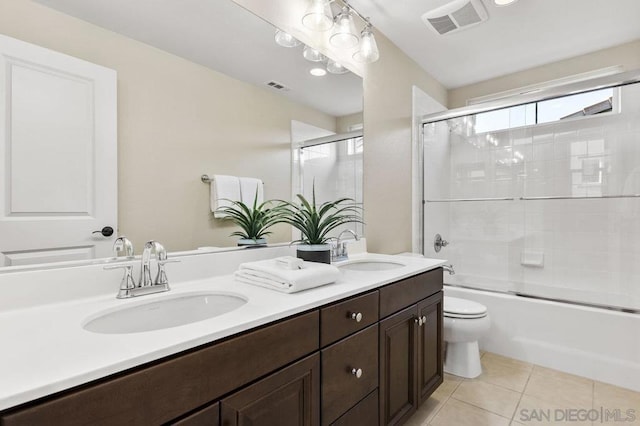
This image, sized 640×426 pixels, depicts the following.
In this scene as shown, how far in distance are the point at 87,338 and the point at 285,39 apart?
1549 millimetres

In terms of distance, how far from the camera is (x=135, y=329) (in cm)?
95

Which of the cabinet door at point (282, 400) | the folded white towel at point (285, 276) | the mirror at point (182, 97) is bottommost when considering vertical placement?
the cabinet door at point (282, 400)

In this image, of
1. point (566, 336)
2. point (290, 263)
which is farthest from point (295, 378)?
point (566, 336)

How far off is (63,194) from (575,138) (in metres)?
3.48

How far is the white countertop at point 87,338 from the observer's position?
1.77 feet

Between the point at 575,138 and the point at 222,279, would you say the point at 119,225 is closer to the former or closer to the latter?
the point at 222,279

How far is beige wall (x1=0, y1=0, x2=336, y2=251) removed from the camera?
1.00m

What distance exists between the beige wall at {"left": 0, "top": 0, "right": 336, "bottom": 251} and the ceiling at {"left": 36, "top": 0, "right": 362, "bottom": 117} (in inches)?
1.5

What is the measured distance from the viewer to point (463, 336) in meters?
2.05

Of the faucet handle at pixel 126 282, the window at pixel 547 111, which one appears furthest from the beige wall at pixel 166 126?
the window at pixel 547 111

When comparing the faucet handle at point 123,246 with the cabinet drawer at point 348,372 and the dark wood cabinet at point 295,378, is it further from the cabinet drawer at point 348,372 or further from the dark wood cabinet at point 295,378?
the cabinet drawer at point 348,372

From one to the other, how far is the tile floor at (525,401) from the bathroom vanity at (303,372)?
199 millimetres

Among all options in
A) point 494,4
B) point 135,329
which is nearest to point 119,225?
point 135,329

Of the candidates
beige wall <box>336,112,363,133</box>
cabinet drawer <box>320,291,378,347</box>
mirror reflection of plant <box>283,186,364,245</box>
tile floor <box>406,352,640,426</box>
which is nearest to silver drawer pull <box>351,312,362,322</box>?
cabinet drawer <box>320,291,378,347</box>
